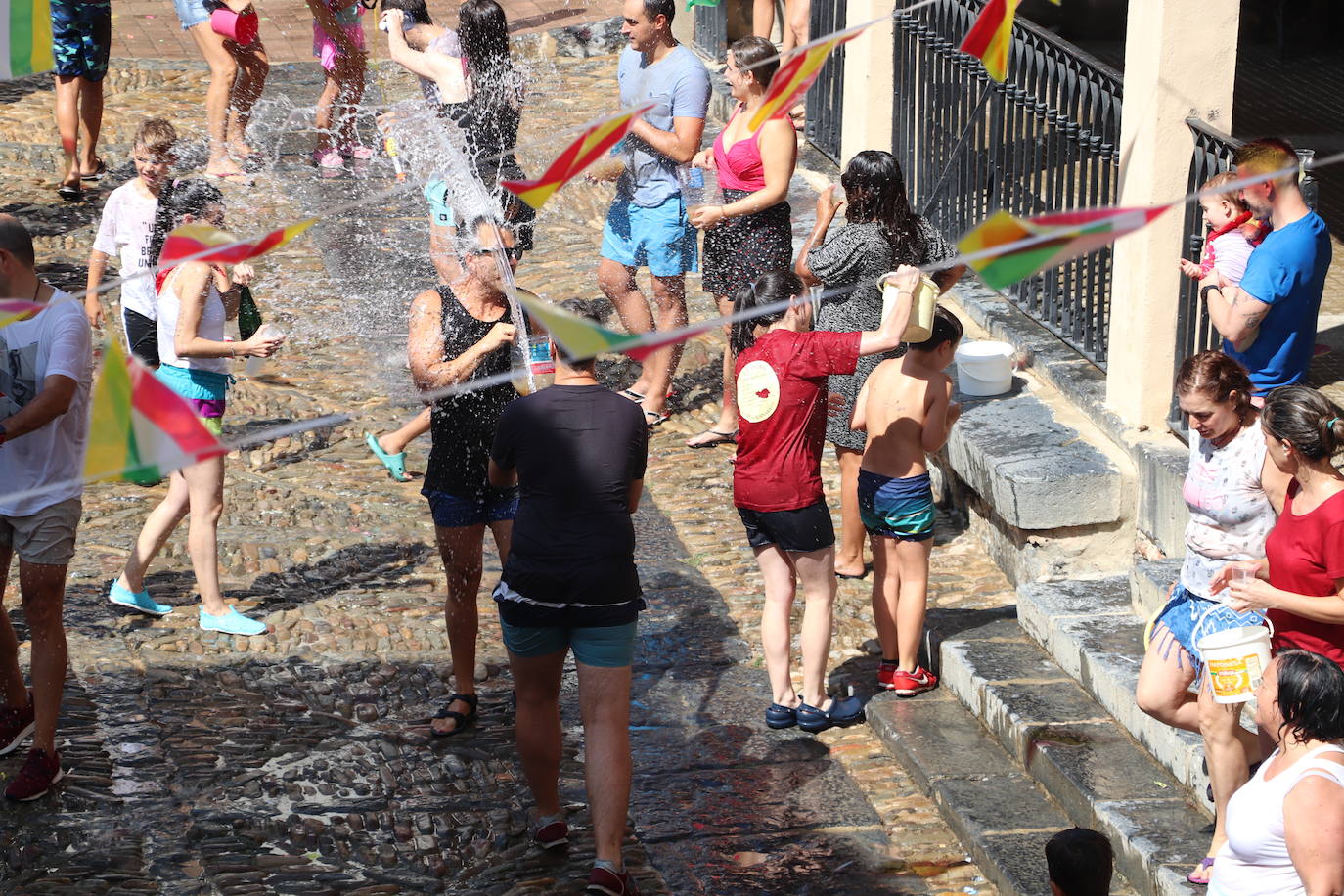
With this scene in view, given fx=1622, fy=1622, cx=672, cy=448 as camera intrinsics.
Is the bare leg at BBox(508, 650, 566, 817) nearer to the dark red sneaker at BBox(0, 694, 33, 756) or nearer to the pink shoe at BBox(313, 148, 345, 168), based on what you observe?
the dark red sneaker at BBox(0, 694, 33, 756)

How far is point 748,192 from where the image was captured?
7891 millimetres

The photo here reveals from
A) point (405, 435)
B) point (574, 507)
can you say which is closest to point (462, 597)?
point (574, 507)

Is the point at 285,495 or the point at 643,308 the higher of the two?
the point at 643,308

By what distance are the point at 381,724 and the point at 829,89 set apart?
21.8ft

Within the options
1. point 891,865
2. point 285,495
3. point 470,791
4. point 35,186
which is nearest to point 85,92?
point 35,186

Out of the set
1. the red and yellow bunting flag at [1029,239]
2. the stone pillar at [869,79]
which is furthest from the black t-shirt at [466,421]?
the stone pillar at [869,79]

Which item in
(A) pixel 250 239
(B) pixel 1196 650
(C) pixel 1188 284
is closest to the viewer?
(A) pixel 250 239

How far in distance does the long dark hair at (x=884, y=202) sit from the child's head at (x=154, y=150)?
2922 millimetres

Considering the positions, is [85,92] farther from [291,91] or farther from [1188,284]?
[1188,284]

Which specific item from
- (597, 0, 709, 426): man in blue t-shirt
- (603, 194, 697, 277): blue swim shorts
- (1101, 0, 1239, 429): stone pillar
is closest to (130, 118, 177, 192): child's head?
(597, 0, 709, 426): man in blue t-shirt

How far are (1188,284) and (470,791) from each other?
11.5 feet

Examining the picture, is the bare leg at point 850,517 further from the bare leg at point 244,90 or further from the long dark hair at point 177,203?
the bare leg at point 244,90

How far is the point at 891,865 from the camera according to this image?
17.1 ft

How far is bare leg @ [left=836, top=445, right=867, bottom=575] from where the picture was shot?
6.99m
